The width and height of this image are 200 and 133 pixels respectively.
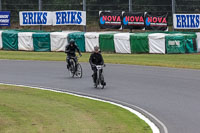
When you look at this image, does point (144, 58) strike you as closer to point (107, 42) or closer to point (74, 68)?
point (107, 42)

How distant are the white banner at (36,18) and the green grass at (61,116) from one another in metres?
26.1

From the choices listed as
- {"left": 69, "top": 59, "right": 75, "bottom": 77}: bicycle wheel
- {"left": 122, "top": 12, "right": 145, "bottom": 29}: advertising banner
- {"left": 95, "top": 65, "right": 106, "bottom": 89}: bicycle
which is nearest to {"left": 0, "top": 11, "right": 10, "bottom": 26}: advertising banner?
{"left": 122, "top": 12, "right": 145, "bottom": 29}: advertising banner

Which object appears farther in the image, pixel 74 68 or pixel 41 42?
pixel 41 42

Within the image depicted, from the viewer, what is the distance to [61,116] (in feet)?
45.6

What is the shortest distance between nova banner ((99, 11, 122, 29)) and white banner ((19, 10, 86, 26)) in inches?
57.0

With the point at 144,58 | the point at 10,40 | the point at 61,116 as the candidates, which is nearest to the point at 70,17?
the point at 10,40

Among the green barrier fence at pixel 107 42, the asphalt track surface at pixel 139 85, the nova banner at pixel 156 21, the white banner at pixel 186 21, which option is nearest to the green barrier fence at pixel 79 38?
the green barrier fence at pixel 107 42

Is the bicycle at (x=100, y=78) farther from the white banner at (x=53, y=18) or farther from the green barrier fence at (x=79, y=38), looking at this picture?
the white banner at (x=53, y=18)

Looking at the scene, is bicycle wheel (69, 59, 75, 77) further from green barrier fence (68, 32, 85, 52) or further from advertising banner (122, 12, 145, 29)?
advertising banner (122, 12, 145, 29)

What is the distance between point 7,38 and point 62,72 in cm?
1680

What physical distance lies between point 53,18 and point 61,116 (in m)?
30.7

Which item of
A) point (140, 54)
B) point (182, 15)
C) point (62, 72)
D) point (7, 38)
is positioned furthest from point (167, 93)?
point (7, 38)

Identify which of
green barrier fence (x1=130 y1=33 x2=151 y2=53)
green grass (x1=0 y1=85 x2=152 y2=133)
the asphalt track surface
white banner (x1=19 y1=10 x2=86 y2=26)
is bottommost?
green grass (x1=0 y1=85 x2=152 y2=133)

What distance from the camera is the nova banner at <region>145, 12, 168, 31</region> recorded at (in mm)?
39406
